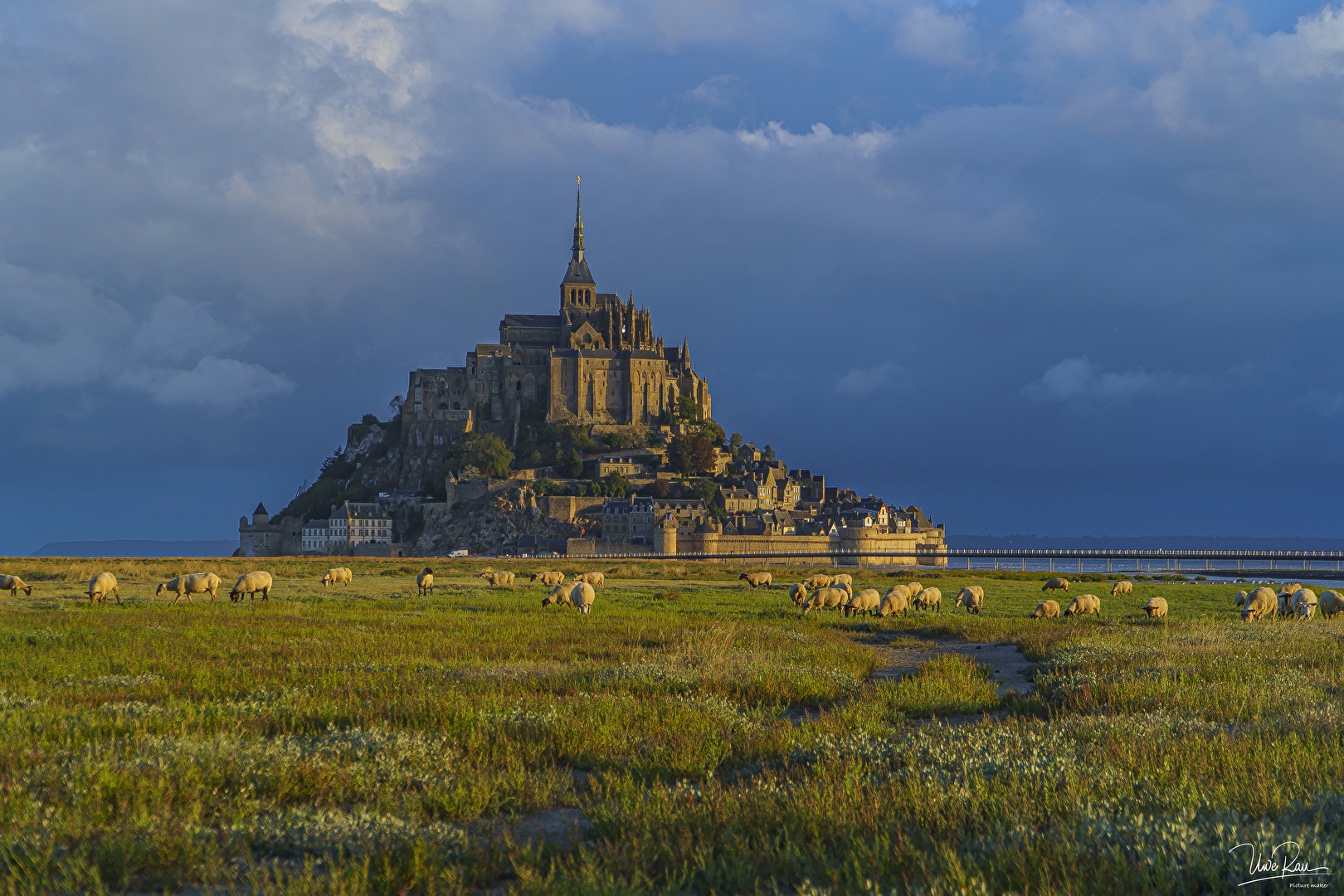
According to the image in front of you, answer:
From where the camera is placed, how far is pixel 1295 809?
25.7 feet

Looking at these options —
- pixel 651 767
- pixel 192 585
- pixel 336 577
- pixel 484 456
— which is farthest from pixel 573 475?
pixel 651 767

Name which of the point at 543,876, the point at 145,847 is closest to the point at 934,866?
the point at 543,876

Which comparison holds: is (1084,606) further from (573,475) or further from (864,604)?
(573,475)

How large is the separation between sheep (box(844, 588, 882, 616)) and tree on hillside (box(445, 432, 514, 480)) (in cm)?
12206

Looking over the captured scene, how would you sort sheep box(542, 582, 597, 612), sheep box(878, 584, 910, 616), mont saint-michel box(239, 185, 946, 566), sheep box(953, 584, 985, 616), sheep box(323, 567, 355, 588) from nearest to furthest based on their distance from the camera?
sheep box(878, 584, 910, 616)
sheep box(542, 582, 597, 612)
sheep box(953, 584, 985, 616)
sheep box(323, 567, 355, 588)
mont saint-michel box(239, 185, 946, 566)

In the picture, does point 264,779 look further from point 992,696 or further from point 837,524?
point 837,524

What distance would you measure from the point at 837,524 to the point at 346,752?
471 ft

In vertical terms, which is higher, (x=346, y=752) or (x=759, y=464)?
(x=759, y=464)

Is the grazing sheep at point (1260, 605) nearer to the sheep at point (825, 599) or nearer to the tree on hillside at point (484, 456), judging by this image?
the sheep at point (825, 599)

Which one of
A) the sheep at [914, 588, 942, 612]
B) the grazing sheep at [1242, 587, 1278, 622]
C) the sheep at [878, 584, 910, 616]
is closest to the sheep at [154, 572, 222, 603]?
the sheep at [878, 584, 910, 616]

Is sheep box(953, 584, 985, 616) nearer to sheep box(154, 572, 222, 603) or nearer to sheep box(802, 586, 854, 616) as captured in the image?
sheep box(802, 586, 854, 616)

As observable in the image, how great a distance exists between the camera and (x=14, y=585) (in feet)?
125

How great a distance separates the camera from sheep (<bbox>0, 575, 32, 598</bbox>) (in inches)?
1497

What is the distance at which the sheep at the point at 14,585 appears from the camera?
38.0m
